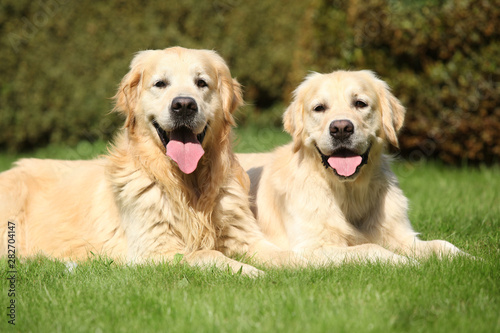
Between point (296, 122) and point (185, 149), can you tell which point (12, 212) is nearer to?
point (185, 149)

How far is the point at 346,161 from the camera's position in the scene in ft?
13.4

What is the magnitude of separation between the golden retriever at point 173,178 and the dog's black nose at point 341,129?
838 millimetres

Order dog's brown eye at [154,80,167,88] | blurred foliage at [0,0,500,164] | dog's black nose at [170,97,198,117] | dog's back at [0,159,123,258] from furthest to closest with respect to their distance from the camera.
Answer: blurred foliage at [0,0,500,164] → dog's back at [0,159,123,258] → dog's brown eye at [154,80,167,88] → dog's black nose at [170,97,198,117]

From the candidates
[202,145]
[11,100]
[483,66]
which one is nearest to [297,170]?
[202,145]

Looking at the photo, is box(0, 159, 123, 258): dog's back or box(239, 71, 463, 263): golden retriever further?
box(0, 159, 123, 258): dog's back

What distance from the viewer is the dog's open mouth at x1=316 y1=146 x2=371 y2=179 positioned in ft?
13.3

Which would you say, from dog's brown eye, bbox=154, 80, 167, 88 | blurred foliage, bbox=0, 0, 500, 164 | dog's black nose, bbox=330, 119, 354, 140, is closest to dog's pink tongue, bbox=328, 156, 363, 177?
A: dog's black nose, bbox=330, 119, 354, 140

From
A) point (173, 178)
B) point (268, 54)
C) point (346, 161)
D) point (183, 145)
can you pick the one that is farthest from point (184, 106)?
point (268, 54)

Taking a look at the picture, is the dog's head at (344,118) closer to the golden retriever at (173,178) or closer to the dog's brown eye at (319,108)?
the dog's brown eye at (319,108)

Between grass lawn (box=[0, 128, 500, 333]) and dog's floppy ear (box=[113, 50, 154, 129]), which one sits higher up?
dog's floppy ear (box=[113, 50, 154, 129])

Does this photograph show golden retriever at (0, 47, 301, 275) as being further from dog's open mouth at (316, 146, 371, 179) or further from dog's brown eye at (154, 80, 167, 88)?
dog's open mouth at (316, 146, 371, 179)

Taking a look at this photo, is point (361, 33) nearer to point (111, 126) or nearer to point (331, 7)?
point (331, 7)

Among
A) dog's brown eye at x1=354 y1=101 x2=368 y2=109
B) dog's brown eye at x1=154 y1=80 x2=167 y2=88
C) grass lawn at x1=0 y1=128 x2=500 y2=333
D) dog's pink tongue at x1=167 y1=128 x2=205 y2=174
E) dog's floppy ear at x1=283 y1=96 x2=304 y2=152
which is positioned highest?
dog's brown eye at x1=354 y1=101 x2=368 y2=109

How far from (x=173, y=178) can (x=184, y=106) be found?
0.58 meters
